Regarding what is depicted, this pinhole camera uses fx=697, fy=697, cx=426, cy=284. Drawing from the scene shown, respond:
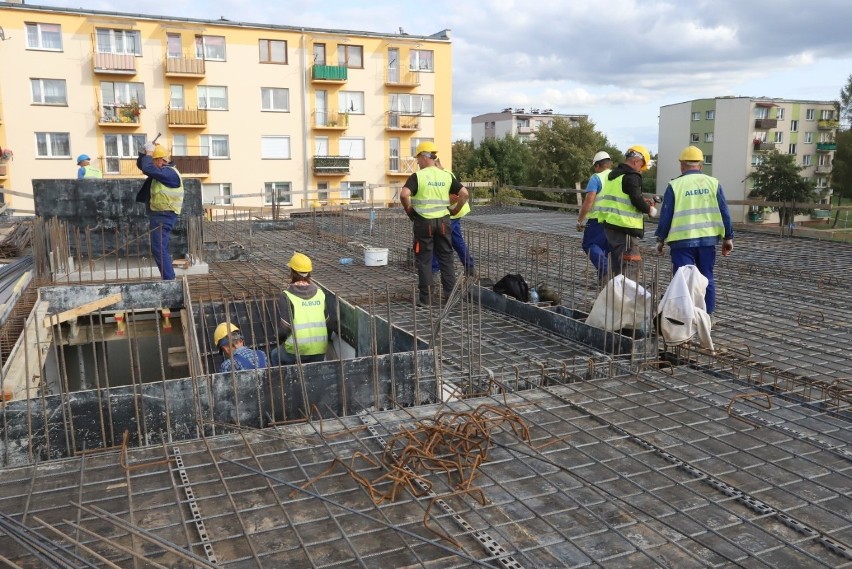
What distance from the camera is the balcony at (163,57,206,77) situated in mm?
29562

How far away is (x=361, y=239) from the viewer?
12984mm

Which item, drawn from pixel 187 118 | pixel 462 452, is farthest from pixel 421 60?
pixel 462 452

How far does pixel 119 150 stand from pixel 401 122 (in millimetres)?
13004

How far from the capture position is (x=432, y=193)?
23.1ft

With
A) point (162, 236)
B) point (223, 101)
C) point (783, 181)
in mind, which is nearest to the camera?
point (162, 236)

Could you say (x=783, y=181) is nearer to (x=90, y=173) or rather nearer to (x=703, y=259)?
(x=90, y=173)

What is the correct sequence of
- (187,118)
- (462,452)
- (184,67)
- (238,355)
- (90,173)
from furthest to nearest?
1. (187,118)
2. (184,67)
3. (90,173)
4. (238,355)
5. (462,452)

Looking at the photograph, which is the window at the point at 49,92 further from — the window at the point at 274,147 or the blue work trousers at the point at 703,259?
the blue work trousers at the point at 703,259

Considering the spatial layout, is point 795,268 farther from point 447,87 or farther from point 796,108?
point 796,108

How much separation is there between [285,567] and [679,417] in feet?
8.19

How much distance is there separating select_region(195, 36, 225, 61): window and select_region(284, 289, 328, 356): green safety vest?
28.0 m

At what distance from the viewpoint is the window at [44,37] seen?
27.7 metres

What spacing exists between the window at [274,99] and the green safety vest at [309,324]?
92.4 ft

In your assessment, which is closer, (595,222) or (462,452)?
(462,452)
